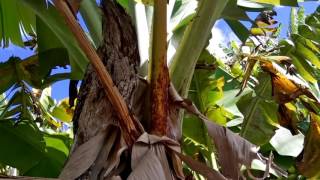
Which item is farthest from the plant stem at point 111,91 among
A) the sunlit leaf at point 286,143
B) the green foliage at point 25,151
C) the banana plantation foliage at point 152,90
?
the sunlit leaf at point 286,143

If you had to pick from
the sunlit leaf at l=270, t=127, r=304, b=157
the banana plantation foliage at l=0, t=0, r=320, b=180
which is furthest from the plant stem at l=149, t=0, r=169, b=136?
the sunlit leaf at l=270, t=127, r=304, b=157

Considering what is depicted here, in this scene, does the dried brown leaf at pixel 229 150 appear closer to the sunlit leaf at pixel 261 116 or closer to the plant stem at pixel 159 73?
the plant stem at pixel 159 73

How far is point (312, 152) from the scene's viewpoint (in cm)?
113

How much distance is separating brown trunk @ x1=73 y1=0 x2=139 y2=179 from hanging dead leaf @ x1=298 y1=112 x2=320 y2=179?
553mm

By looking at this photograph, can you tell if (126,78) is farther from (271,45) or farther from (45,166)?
(271,45)

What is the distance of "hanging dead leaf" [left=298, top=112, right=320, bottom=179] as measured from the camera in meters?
1.13

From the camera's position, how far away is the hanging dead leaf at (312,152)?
113cm

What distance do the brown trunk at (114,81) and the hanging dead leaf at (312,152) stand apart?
0.55 meters

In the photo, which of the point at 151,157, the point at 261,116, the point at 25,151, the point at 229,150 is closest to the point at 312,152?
the point at 261,116

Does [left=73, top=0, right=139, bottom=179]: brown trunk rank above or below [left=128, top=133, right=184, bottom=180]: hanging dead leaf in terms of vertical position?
above

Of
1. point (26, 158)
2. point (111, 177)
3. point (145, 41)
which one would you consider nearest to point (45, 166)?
point (26, 158)

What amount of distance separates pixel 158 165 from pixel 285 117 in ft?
1.85

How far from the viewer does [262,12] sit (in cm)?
132

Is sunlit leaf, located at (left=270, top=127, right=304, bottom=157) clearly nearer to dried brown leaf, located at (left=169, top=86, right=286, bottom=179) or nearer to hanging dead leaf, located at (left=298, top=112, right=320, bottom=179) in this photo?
hanging dead leaf, located at (left=298, top=112, right=320, bottom=179)
